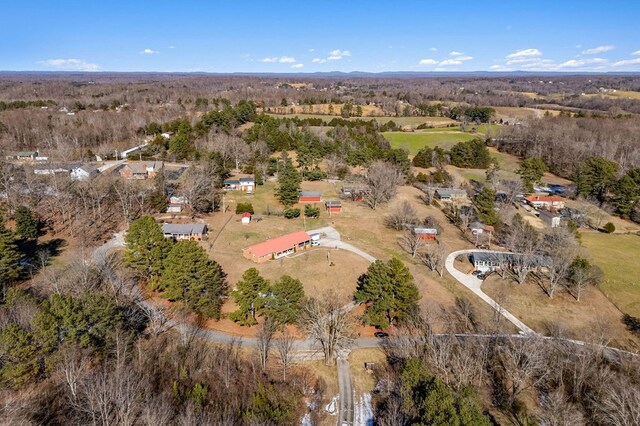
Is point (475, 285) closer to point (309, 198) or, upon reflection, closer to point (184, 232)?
point (309, 198)

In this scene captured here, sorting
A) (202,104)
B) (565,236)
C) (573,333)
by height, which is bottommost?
(573,333)

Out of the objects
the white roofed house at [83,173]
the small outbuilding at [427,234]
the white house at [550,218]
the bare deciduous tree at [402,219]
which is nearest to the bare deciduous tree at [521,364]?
the small outbuilding at [427,234]

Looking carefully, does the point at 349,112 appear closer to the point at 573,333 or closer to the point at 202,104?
the point at 202,104

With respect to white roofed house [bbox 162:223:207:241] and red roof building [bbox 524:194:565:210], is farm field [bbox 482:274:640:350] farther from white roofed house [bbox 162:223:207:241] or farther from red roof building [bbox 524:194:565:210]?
→ white roofed house [bbox 162:223:207:241]

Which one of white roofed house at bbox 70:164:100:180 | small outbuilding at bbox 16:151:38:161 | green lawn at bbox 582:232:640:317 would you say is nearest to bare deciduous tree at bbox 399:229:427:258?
green lawn at bbox 582:232:640:317

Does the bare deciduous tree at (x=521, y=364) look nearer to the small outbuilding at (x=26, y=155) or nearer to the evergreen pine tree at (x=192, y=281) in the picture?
the evergreen pine tree at (x=192, y=281)

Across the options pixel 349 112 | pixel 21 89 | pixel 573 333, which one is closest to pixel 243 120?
pixel 349 112

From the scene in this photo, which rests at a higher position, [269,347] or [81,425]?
[81,425]
